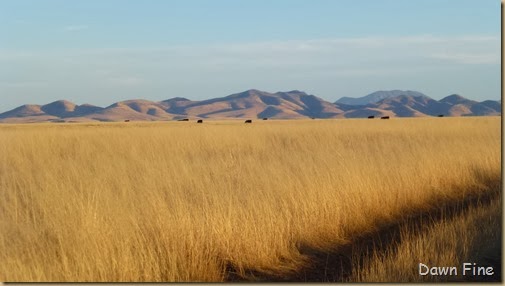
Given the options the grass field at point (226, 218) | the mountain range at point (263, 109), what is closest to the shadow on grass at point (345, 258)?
the grass field at point (226, 218)

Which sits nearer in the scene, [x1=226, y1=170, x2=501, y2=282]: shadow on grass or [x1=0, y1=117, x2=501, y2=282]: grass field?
[x1=0, y1=117, x2=501, y2=282]: grass field

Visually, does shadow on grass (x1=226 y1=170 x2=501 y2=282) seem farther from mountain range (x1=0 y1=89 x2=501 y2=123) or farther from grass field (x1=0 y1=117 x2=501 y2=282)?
mountain range (x1=0 y1=89 x2=501 y2=123)

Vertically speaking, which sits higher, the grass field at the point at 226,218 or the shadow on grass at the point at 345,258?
the grass field at the point at 226,218

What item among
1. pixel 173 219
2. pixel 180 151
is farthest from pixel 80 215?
pixel 180 151

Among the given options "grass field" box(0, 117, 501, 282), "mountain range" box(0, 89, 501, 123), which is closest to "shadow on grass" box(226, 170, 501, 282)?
"grass field" box(0, 117, 501, 282)

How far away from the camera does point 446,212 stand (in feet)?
25.9

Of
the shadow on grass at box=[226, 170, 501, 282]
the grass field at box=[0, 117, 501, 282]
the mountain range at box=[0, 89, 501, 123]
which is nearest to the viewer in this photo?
the grass field at box=[0, 117, 501, 282]

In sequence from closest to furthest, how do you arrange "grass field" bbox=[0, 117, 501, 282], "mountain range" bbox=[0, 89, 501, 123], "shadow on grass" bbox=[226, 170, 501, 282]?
"grass field" bbox=[0, 117, 501, 282] → "shadow on grass" bbox=[226, 170, 501, 282] → "mountain range" bbox=[0, 89, 501, 123]

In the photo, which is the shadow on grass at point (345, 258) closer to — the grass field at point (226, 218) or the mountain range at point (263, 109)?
the grass field at point (226, 218)

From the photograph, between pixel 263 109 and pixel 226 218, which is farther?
pixel 263 109

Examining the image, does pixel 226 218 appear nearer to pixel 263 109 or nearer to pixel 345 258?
pixel 345 258

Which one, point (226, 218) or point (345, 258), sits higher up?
point (226, 218)

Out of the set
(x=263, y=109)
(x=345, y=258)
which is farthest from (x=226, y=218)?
(x=263, y=109)

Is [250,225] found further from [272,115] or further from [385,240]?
[272,115]
